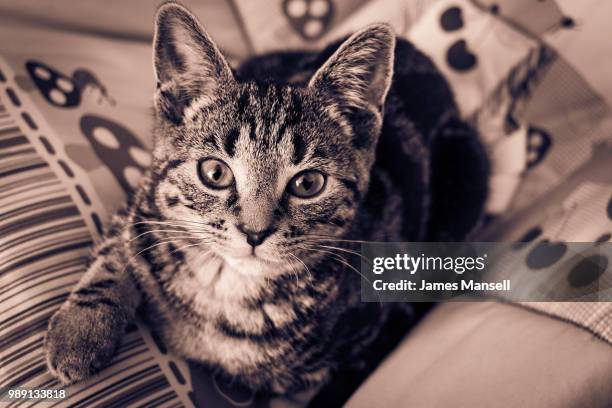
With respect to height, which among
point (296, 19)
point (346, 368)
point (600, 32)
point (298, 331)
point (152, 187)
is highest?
point (600, 32)

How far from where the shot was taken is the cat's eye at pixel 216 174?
0.72m

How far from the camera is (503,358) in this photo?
803mm

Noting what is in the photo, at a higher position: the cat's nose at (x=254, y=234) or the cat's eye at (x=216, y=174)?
the cat's eye at (x=216, y=174)

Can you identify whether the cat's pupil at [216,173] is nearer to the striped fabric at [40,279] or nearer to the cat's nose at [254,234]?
the cat's nose at [254,234]

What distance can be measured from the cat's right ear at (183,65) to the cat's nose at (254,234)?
0.21 m

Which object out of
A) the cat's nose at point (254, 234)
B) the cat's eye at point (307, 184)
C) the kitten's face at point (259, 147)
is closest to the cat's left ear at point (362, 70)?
the kitten's face at point (259, 147)

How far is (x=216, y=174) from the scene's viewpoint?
0.72 meters

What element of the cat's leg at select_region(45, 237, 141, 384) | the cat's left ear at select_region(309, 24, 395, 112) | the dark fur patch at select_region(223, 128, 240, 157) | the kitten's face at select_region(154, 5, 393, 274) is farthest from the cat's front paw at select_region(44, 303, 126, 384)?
the cat's left ear at select_region(309, 24, 395, 112)

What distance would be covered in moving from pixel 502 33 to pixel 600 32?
0.20m

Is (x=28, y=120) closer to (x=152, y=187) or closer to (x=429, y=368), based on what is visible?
(x=152, y=187)

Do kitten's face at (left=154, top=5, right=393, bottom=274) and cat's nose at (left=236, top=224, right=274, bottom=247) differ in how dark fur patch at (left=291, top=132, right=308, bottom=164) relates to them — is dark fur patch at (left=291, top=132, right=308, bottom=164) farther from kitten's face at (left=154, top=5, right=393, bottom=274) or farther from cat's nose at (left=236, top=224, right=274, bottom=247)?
cat's nose at (left=236, top=224, right=274, bottom=247)

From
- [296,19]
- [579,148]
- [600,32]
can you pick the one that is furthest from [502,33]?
[296,19]

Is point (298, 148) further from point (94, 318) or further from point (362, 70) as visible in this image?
point (94, 318)

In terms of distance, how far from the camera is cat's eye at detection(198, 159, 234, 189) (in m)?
0.72
